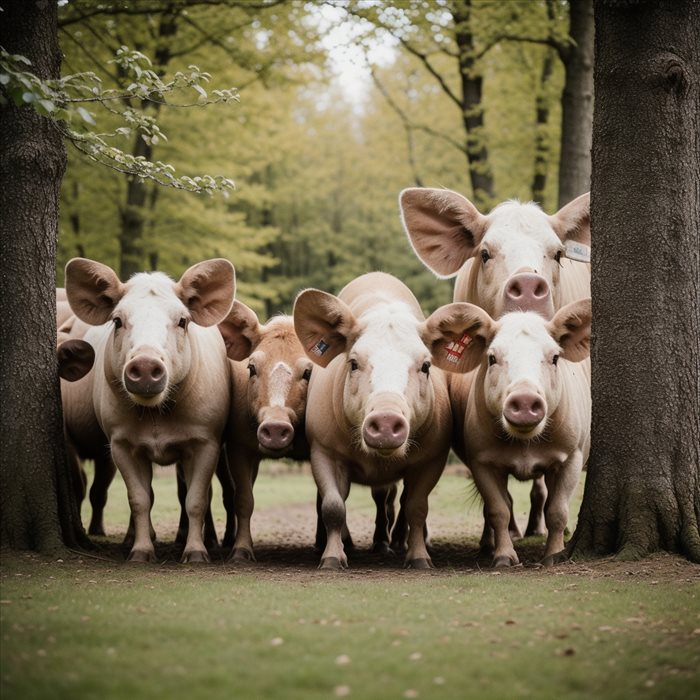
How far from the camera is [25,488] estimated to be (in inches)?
287

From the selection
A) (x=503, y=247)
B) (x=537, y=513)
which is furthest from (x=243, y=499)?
(x=537, y=513)

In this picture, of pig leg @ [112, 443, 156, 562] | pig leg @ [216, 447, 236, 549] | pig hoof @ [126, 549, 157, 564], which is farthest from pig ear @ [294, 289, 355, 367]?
pig leg @ [216, 447, 236, 549]

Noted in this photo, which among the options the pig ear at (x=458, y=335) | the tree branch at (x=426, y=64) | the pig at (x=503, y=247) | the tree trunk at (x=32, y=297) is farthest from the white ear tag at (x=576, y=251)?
the tree branch at (x=426, y=64)

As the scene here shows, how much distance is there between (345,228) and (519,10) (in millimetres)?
21383

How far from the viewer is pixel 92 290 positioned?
8.41 metres

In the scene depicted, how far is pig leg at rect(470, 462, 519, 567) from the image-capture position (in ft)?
25.1

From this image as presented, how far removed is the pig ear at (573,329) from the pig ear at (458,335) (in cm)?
52

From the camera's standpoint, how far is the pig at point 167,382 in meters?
7.92

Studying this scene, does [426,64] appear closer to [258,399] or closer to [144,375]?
[258,399]

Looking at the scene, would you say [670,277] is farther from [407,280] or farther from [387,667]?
[407,280]

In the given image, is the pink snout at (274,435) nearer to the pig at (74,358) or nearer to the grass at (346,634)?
the grass at (346,634)

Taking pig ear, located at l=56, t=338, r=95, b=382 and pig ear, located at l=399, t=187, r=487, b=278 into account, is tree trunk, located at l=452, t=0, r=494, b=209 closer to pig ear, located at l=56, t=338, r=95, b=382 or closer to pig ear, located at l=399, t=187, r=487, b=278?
pig ear, located at l=399, t=187, r=487, b=278

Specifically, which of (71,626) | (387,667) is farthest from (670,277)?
(71,626)

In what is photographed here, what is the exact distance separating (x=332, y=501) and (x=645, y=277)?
3.03 meters
